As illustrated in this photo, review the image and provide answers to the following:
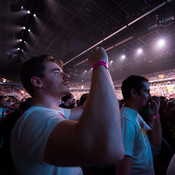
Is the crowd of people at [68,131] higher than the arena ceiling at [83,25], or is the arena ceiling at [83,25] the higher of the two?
the arena ceiling at [83,25]

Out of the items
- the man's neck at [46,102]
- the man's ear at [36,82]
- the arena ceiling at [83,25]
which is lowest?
the man's neck at [46,102]

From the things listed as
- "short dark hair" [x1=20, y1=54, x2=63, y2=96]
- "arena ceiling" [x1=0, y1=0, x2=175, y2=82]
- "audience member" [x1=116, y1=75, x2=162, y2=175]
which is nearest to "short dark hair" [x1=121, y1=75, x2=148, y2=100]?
"audience member" [x1=116, y1=75, x2=162, y2=175]

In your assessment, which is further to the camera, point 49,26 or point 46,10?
point 49,26

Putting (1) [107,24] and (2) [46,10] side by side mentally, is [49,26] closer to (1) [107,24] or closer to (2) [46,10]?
(2) [46,10]

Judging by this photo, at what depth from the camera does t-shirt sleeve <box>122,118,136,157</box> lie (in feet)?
3.20

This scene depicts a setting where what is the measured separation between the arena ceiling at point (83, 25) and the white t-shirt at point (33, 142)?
595 centimetres

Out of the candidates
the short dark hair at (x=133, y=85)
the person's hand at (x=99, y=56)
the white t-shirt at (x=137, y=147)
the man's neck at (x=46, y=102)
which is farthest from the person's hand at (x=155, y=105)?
the man's neck at (x=46, y=102)

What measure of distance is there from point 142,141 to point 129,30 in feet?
20.9

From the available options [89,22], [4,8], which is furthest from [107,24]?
[4,8]

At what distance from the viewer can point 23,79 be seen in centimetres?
95

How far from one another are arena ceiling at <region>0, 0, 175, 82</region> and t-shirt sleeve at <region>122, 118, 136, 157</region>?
5430 millimetres

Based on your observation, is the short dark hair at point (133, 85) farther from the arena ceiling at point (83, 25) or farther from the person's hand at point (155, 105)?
the arena ceiling at point (83, 25)

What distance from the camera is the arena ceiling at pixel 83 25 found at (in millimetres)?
5156

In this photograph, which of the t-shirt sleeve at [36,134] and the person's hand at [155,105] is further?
the person's hand at [155,105]
